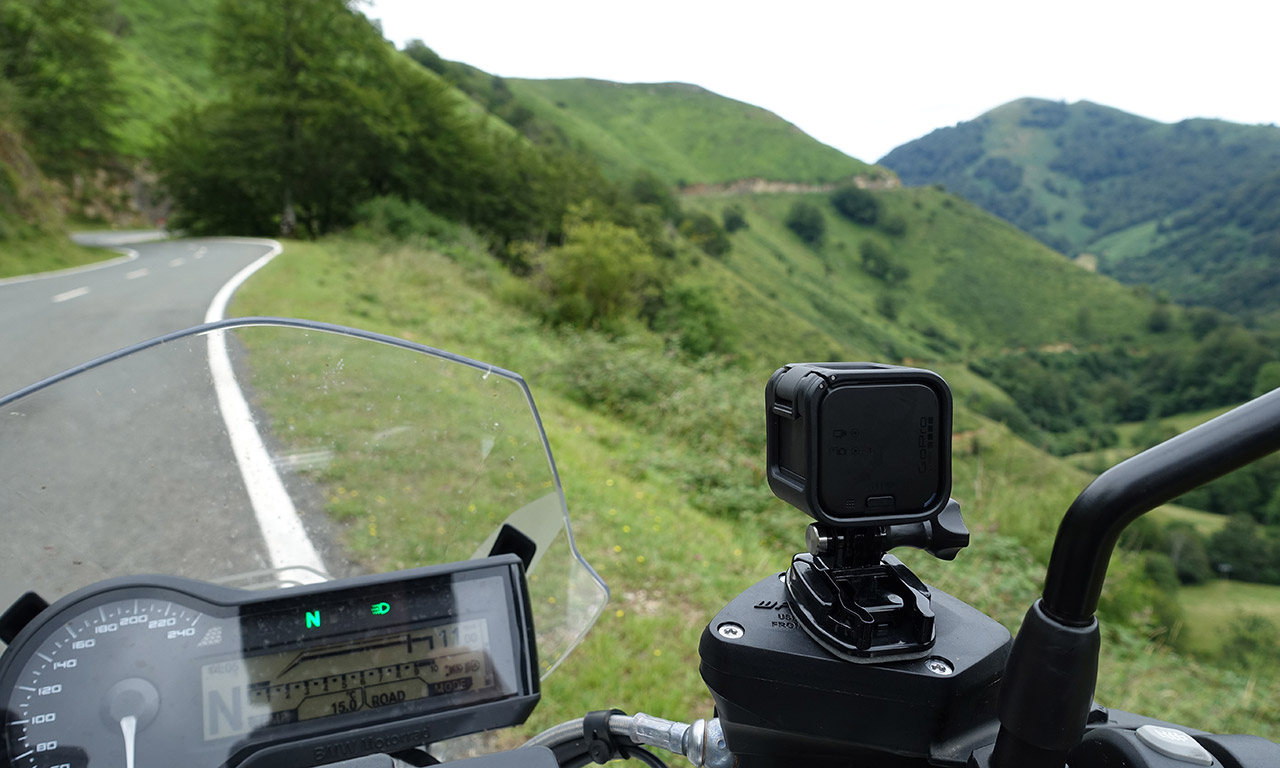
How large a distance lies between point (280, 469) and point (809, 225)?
90.2 m

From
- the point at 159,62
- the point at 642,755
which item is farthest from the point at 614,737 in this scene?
the point at 159,62

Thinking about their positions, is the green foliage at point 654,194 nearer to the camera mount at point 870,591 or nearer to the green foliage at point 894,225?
the green foliage at point 894,225

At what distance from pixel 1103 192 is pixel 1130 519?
17914 centimetres

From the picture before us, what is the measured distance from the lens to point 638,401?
800 cm

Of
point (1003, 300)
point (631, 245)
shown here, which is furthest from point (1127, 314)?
point (631, 245)

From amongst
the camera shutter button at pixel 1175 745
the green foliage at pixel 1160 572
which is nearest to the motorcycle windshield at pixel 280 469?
the camera shutter button at pixel 1175 745

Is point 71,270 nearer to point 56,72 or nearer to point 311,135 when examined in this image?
point 311,135

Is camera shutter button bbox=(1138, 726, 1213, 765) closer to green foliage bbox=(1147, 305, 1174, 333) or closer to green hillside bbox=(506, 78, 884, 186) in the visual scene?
green foliage bbox=(1147, 305, 1174, 333)

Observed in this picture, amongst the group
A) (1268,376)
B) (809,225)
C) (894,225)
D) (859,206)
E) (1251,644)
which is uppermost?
(859,206)

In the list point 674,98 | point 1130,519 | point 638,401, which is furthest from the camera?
point 674,98

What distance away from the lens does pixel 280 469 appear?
47.5 inches

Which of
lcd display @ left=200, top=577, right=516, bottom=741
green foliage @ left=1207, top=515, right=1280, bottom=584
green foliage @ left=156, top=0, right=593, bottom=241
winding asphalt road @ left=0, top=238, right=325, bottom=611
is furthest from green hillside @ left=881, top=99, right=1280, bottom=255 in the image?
winding asphalt road @ left=0, top=238, right=325, bottom=611

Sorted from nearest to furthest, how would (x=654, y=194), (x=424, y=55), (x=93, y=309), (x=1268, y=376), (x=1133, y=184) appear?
(x=93, y=309) → (x=1268, y=376) → (x=654, y=194) → (x=424, y=55) → (x=1133, y=184)

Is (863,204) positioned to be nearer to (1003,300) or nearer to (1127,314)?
(1003,300)
